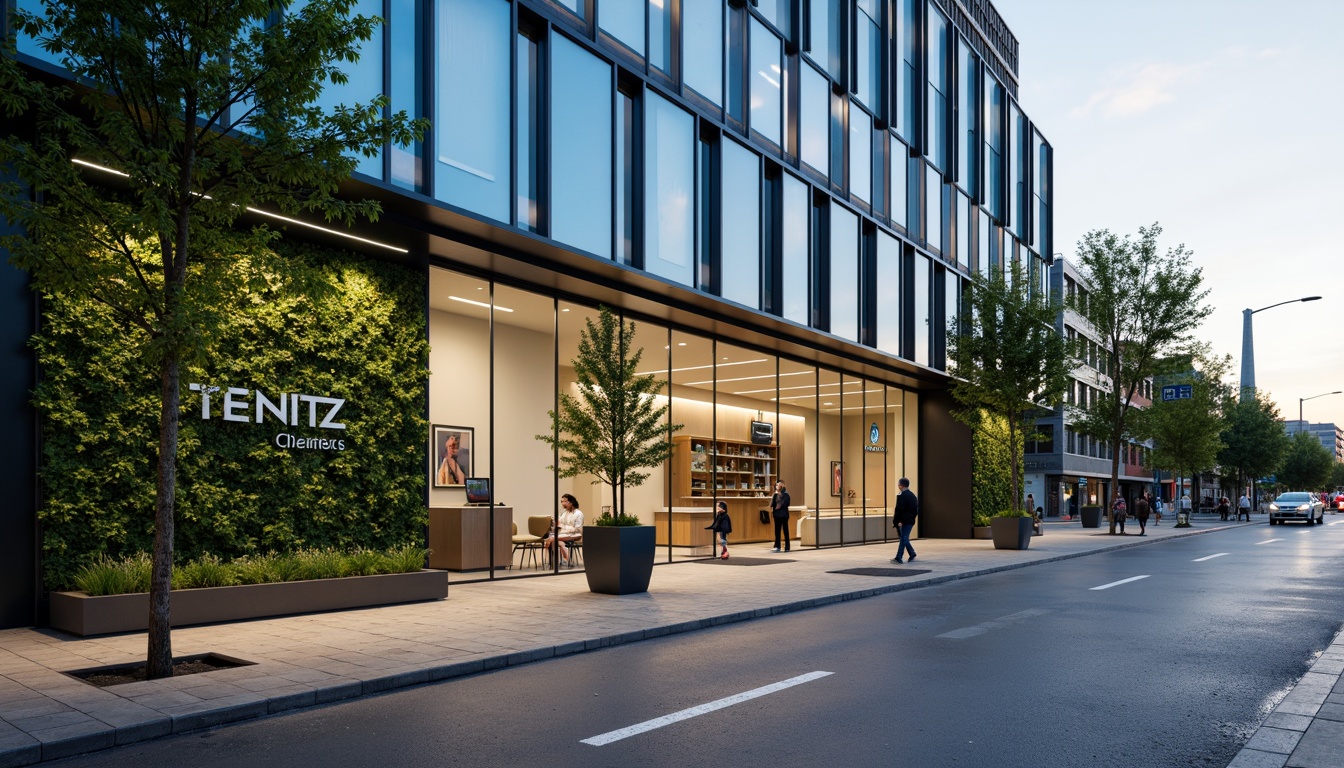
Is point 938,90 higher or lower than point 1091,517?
higher

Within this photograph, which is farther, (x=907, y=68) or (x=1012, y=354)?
(x=907, y=68)

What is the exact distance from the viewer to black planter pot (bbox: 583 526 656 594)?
1471 centimetres

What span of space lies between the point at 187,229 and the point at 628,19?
10962mm

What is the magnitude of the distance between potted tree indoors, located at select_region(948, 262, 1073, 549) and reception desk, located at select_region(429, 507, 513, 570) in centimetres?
1542

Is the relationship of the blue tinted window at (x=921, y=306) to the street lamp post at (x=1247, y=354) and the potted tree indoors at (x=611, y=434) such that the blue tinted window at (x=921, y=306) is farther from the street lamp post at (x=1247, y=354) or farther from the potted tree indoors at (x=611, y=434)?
the street lamp post at (x=1247, y=354)

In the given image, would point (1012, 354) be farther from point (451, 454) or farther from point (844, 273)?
point (451, 454)

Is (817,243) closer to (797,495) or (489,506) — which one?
(797,495)

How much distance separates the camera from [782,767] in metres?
5.78

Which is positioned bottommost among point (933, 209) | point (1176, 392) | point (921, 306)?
point (1176, 392)

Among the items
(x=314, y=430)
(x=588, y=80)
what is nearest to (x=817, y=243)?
(x=588, y=80)

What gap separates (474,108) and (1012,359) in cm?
1862

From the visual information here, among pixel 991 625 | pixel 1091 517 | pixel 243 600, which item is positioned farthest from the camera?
pixel 1091 517

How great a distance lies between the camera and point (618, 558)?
14.7 m

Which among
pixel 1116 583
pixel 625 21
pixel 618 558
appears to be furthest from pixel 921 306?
pixel 618 558
